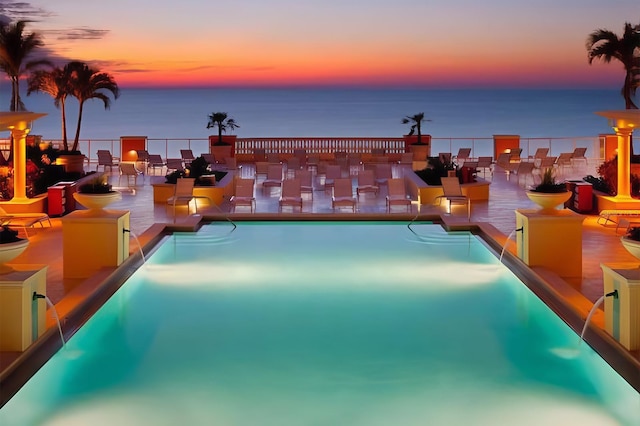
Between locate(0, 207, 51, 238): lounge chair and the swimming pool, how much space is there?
268 centimetres

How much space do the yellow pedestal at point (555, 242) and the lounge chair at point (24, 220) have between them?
7406 millimetres

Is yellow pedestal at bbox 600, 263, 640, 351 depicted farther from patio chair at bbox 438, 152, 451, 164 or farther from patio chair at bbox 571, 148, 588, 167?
patio chair at bbox 571, 148, 588, 167

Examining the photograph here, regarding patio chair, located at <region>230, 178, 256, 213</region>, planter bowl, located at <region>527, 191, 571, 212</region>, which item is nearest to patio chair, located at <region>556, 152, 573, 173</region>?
patio chair, located at <region>230, 178, 256, 213</region>

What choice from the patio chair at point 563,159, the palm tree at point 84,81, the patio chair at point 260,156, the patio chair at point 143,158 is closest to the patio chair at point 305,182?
the patio chair at point 143,158

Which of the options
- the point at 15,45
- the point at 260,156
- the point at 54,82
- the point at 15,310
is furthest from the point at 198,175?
the point at 15,310

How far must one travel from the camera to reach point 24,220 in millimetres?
14578

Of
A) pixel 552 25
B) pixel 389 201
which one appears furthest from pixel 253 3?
pixel 389 201

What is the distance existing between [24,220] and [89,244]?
428 cm

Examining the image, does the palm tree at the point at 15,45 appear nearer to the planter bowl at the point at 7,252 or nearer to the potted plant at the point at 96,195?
the potted plant at the point at 96,195

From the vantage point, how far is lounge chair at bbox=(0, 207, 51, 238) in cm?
1345

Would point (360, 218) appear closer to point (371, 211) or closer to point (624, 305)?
point (371, 211)

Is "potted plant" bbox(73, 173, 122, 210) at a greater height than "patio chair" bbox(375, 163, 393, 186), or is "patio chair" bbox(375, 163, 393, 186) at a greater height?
"patio chair" bbox(375, 163, 393, 186)

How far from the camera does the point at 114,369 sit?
767 centimetres

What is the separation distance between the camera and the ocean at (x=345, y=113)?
71938 millimetres
